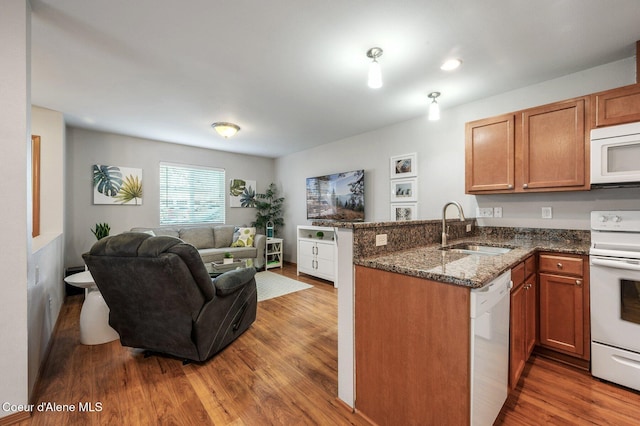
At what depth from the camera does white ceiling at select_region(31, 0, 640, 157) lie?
5.58ft

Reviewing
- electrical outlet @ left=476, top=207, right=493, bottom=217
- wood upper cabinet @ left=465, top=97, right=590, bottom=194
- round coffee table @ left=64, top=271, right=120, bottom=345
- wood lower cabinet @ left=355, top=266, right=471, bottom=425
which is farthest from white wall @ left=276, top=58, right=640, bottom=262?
round coffee table @ left=64, top=271, right=120, bottom=345

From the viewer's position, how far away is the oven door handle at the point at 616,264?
169 cm

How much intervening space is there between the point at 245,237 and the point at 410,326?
14.0 ft

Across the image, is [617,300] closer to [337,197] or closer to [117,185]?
[337,197]

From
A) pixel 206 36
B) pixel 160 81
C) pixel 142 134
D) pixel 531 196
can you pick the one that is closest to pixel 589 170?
pixel 531 196

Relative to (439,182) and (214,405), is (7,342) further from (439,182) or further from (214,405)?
(439,182)

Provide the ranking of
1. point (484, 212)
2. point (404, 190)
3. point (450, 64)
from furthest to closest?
point (404, 190) → point (484, 212) → point (450, 64)

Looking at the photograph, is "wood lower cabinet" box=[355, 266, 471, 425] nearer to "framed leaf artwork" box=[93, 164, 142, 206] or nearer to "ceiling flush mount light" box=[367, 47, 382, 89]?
"ceiling flush mount light" box=[367, 47, 382, 89]

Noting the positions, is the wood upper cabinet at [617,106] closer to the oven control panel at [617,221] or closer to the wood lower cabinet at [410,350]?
the oven control panel at [617,221]

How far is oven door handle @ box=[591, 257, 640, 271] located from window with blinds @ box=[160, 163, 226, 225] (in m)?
5.48

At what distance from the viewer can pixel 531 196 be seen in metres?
2.70

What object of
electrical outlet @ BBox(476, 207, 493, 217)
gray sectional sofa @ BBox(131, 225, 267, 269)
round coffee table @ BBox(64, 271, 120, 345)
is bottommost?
round coffee table @ BBox(64, 271, 120, 345)

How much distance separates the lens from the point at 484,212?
301 centimetres

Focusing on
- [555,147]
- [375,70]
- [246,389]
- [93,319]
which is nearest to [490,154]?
[555,147]
